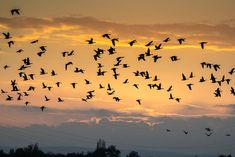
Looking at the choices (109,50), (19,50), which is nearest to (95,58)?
(109,50)

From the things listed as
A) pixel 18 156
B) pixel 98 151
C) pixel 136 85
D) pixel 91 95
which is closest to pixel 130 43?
pixel 136 85

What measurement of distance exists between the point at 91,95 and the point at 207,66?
A: 17.2 meters

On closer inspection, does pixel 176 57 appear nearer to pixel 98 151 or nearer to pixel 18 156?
pixel 18 156

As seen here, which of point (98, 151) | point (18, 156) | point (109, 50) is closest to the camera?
point (109, 50)

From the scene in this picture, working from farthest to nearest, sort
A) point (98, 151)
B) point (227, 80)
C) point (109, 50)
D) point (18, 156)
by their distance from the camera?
point (98, 151) < point (18, 156) < point (227, 80) < point (109, 50)

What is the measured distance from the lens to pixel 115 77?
66.7 m

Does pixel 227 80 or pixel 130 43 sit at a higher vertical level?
pixel 130 43

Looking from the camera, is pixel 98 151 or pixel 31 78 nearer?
pixel 31 78

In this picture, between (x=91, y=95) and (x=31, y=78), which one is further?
(x=91, y=95)

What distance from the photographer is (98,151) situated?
164 m

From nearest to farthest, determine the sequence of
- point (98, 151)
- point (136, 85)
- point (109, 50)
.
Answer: point (109, 50), point (136, 85), point (98, 151)

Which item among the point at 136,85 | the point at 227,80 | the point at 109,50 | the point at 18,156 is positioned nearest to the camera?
the point at 109,50

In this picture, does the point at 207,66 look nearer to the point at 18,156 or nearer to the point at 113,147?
the point at 18,156

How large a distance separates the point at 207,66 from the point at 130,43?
29.6 ft
